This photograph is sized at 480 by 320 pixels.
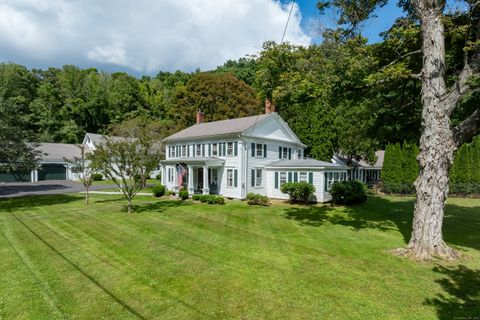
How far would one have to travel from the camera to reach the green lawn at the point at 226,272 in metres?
5.26

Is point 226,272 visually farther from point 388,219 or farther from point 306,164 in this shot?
point 306,164

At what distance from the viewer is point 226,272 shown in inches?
275

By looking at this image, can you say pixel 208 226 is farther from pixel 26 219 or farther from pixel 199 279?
pixel 26 219

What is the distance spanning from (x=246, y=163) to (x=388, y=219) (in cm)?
1039

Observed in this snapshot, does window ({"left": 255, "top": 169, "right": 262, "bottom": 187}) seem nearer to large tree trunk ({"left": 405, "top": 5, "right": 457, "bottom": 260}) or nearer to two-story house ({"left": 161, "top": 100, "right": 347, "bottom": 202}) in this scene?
two-story house ({"left": 161, "top": 100, "right": 347, "bottom": 202})

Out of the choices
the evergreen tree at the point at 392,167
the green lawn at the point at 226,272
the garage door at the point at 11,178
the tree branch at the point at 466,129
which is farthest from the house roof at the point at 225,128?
the garage door at the point at 11,178

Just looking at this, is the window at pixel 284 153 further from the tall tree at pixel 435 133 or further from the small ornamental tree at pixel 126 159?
the tall tree at pixel 435 133

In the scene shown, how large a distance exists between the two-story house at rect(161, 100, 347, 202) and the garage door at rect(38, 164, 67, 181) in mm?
21561

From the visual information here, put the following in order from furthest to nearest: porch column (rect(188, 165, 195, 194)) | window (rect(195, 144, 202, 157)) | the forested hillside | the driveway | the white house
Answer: the white house → the driveway → window (rect(195, 144, 202, 157)) → porch column (rect(188, 165, 195, 194)) → the forested hillside

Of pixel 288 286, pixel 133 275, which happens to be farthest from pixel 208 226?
pixel 288 286

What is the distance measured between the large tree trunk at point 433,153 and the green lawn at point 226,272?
81 centimetres

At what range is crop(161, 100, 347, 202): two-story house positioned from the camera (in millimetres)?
21203

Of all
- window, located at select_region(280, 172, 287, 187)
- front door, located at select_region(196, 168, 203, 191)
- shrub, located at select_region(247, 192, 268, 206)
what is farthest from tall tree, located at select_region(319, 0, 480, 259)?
front door, located at select_region(196, 168, 203, 191)

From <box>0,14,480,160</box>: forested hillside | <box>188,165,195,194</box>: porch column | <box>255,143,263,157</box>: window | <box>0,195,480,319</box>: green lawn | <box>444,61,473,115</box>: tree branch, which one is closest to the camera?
<box>0,195,480,319</box>: green lawn
